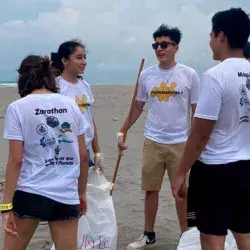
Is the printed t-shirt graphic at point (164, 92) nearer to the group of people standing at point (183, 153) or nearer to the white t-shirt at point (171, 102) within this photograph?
the white t-shirt at point (171, 102)

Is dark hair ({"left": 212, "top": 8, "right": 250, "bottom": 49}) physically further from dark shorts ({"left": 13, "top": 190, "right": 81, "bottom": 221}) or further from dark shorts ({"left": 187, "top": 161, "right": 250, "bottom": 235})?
dark shorts ({"left": 13, "top": 190, "right": 81, "bottom": 221})

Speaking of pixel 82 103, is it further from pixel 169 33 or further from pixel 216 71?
pixel 216 71

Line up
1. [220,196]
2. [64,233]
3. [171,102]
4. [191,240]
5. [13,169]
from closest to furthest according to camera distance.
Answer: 1. [13,169]
2. [220,196]
3. [64,233]
4. [191,240]
5. [171,102]

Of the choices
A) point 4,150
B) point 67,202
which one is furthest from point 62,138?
point 4,150

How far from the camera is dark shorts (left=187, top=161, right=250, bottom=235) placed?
3227 millimetres

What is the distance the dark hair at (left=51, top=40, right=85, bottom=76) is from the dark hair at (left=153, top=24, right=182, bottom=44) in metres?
0.78

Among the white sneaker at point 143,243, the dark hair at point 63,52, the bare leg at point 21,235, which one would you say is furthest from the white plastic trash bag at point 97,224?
the dark hair at point 63,52

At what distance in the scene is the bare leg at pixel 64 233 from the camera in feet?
10.9

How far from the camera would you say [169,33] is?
5047 mm

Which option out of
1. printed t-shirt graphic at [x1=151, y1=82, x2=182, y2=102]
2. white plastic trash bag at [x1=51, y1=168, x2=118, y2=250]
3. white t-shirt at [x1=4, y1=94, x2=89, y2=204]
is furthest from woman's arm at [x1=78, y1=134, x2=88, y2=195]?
printed t-shirt graphic at [x1=151, y1=82, x2=182, y2=102]

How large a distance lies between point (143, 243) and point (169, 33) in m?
2.03

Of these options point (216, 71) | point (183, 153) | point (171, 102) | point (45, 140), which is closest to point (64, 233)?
point (45, 140)

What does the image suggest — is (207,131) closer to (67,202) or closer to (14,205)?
(67,202)

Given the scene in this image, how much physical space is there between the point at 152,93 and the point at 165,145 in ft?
1.69
